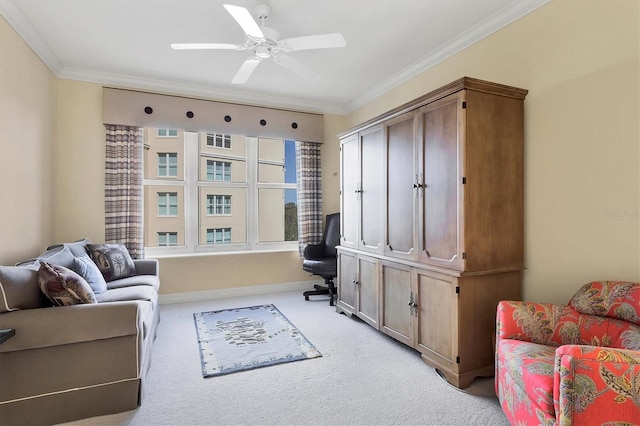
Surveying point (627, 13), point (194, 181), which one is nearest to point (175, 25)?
point (194, 181)

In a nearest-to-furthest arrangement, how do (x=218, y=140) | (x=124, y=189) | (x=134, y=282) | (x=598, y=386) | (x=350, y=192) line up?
(x=598, y=386), (x=134, y=282), (x=350, y=192), (x=124, y=189), (x=218, y=140)

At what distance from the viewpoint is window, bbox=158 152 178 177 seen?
14.3 feet

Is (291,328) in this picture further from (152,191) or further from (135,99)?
(135,99)

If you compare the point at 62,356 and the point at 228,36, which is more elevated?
the point at 228,36

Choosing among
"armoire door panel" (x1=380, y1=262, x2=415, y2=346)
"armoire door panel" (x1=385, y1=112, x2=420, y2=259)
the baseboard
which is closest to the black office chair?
the baseboard

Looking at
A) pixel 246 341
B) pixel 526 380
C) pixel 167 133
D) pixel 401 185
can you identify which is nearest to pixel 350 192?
pixel 401 185

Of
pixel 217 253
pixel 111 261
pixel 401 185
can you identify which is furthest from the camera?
pixel 217 253

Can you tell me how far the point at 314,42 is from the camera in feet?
8.20

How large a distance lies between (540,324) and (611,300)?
38 cm

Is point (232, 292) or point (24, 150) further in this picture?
point (232, 292)

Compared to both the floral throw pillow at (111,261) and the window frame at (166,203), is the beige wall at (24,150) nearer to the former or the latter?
the floral throw pillow at (111,261)

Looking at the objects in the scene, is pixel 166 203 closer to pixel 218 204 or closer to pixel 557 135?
pixel 218 204

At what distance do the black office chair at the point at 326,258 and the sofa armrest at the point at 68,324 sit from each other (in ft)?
8.33

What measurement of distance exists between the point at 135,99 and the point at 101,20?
1290 millimetres
